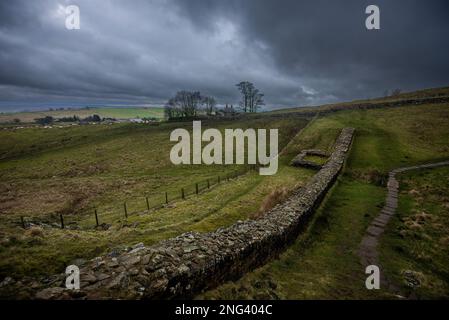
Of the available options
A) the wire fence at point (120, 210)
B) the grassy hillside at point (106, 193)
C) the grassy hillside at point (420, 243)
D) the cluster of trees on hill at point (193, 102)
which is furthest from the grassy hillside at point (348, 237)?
the cluster of trees on hill at point (193, 102)

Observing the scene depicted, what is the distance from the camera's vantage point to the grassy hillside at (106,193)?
10523mm

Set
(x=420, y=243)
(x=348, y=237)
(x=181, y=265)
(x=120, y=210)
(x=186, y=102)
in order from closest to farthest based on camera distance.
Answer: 1. (x=181, y=265)
2. (x=420, y=243)
3. (x=348, y=237)
4. (x=120, y=210)
5. (x=186, y=102)

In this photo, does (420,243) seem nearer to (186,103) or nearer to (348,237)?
(348,237)

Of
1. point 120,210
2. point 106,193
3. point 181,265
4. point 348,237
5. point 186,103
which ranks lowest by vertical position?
point 120,210

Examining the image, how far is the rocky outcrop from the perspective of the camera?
6090 mm

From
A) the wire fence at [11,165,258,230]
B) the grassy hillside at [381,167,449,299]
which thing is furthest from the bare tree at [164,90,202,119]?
the grassy hillside at [381,167,449,299]

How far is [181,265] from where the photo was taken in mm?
7512

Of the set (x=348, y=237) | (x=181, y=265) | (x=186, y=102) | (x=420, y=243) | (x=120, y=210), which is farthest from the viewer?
(x=186, y=102)

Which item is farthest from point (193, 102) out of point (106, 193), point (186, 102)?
point (106, 193)

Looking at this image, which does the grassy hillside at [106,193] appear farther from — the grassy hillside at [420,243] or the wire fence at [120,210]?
the grassy hillside at [420,243]

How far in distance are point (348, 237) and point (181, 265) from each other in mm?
11762

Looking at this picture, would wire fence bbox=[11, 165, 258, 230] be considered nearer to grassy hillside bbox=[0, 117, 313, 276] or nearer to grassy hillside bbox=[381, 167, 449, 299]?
grassy hillside bbox=[0, 117, 313, 276]

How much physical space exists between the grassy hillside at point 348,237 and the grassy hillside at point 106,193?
5.38m

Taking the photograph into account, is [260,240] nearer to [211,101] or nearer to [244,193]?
[244,193]
